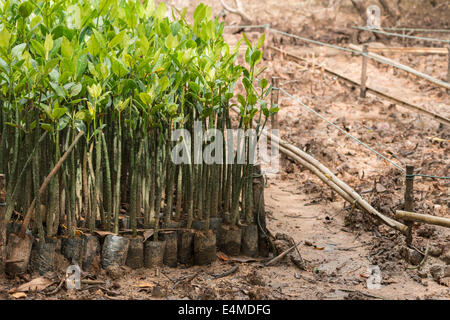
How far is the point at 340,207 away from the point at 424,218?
3.34 ft

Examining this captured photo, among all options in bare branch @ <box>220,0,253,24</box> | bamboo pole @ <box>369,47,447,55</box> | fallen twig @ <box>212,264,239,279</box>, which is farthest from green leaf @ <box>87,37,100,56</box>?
bare branch @ <box>220,0,253,24</box>

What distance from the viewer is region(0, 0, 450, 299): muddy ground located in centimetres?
319

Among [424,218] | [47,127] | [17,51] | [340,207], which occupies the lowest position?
[340,207]

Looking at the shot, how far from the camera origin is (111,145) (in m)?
3.43

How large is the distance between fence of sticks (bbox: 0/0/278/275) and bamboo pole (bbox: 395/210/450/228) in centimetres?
82

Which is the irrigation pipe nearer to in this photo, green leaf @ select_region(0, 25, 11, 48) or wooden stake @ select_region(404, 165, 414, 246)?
wooden stake @ select_region(404, 165, 414, 246)

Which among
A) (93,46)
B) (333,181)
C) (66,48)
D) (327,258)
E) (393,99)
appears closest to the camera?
(66,48)

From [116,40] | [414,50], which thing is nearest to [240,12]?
[414,50]

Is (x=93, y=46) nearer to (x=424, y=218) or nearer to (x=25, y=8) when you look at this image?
(x=25, y=8)

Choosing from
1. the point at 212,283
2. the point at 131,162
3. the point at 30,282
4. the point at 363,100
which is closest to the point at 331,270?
the point at 212,283

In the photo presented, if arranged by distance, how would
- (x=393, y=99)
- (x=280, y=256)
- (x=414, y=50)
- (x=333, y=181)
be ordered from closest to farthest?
1. (x=280, y=256)
2. (x=333, y=181)
3. (x=393, y=99)
4. (x=414, y=50)

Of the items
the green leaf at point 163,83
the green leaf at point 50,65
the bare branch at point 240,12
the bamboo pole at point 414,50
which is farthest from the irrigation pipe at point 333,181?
the bare branch at point 240,12

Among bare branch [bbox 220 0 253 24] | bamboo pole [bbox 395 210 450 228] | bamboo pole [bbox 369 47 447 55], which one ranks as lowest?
bamboo pole [bbox 395 210 450 228]

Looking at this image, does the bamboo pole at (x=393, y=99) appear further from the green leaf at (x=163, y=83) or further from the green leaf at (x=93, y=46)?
the green leaf at (x=93, y=46)
